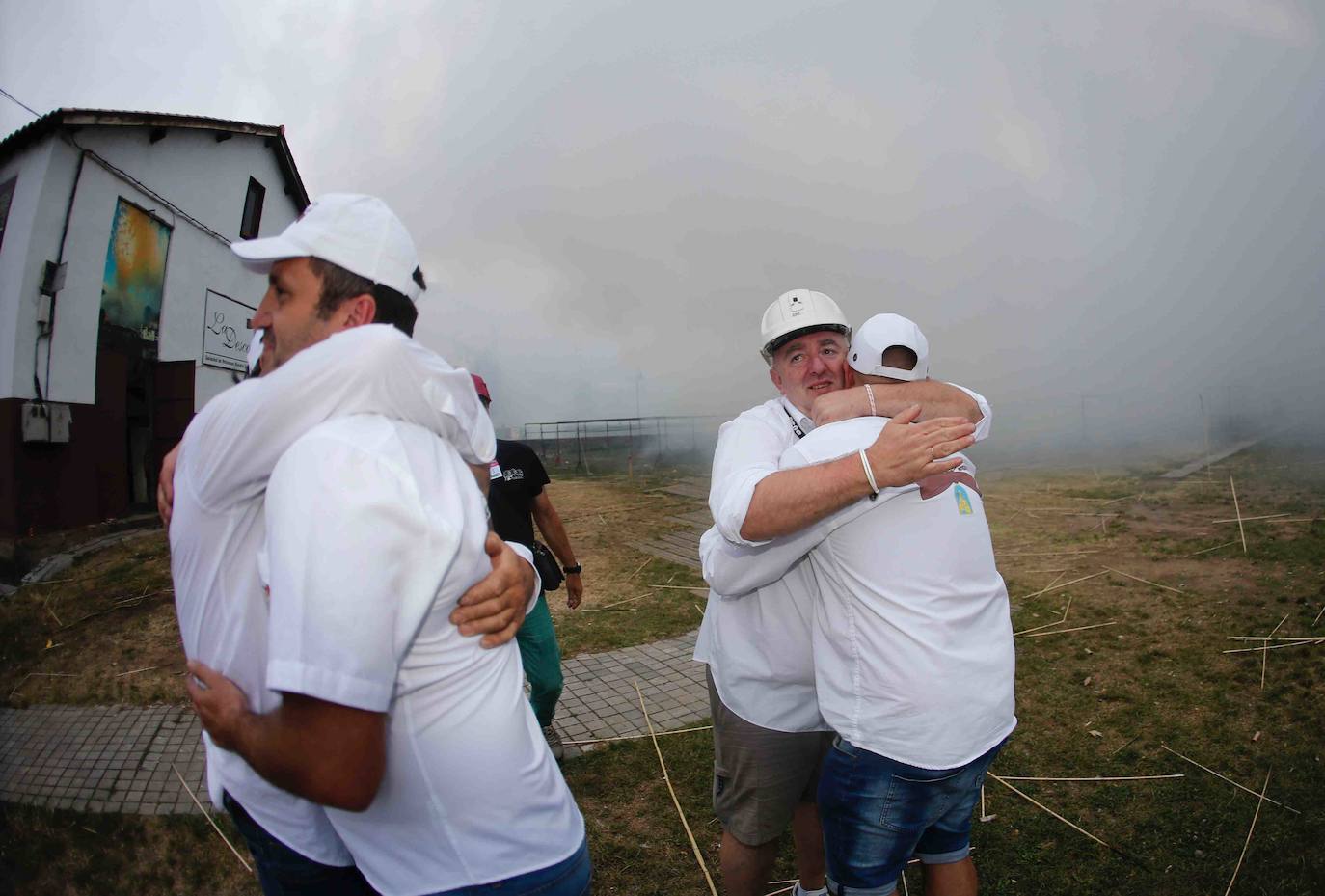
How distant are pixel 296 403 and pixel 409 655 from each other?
0.41m

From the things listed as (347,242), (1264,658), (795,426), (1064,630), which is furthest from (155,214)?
(1264,658)

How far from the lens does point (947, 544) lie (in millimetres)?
1641

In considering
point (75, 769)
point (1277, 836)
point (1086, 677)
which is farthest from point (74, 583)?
point (1086, 677)

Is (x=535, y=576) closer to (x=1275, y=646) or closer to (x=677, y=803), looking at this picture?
(x=677, y=803)

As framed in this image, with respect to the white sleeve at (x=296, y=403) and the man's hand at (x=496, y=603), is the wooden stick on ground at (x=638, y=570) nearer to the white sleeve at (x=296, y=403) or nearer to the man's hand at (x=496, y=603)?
the man's hand at (x=496, y=603)

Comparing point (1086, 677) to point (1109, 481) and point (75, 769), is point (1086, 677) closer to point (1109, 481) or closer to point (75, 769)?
point (75, 769)

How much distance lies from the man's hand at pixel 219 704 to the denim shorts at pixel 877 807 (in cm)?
136

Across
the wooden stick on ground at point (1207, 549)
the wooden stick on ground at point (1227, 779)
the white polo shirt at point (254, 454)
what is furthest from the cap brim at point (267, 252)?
the wooden stick on ground at point (1207, 549)

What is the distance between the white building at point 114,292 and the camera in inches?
105

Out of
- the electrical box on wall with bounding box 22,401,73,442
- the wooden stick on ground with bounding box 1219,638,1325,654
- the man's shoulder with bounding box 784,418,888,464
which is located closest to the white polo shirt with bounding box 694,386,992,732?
the man's shoulder with bounding box 784,418,888,464

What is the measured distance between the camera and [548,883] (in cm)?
112

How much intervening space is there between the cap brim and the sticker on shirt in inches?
62.3

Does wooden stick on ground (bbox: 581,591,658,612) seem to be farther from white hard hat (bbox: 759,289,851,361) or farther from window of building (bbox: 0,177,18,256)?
window of building (bbox: 0,177,18,256)

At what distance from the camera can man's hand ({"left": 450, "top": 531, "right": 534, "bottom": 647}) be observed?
1.05 m
